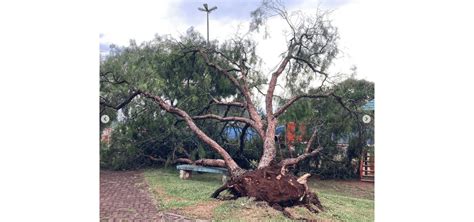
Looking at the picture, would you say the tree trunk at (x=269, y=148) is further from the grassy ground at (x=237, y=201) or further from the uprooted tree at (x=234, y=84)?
the grassy ground at (x=237, y=201)

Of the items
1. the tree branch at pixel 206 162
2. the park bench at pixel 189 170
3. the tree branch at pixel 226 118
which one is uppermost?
the tree branch at pixel 226 118

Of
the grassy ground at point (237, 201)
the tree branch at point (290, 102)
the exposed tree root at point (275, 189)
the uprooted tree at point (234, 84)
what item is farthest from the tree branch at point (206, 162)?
the tree branch at point (290, 102)

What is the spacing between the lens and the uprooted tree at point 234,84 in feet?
15.7

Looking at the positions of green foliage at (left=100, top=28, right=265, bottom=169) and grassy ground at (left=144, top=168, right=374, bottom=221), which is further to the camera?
green foliage at (left=100, top=28, right=265, bottom=169)

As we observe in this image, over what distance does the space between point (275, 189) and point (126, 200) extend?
5.44 feet

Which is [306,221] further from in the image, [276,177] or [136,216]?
[136,216]

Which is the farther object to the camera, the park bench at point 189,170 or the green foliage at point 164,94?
the park bench at point 189,170

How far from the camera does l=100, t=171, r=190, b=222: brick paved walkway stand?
4.46m

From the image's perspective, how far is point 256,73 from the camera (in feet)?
16.5

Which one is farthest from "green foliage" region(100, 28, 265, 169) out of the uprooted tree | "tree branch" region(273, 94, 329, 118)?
"tree branch" region(273, 94, 329, 118)

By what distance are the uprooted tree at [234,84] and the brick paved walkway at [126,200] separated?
62 cm

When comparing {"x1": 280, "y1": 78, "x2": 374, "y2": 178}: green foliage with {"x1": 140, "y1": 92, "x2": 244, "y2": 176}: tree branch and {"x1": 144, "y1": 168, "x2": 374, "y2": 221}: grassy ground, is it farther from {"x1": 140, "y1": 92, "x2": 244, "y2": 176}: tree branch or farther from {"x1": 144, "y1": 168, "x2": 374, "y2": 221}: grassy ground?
{"x1": 140, "y1": 92, "x2": 244, "y2": 176}: tree branch

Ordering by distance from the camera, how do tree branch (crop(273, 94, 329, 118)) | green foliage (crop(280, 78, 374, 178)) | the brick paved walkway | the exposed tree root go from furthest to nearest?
tree branch (crop(273, 94, 329, 118)) → green foliage (crop(280, 78, 374, 178)) → the exposed tree root → the brick paved walkway
